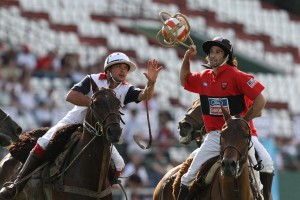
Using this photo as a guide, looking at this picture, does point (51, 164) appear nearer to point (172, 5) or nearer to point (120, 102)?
point (120, 102)

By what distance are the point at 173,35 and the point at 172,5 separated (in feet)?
60.0

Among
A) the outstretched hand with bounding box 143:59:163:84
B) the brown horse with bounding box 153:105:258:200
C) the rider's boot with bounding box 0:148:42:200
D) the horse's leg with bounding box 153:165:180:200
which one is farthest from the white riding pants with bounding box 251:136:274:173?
the rider's boot with bounding box 0:148:42:200

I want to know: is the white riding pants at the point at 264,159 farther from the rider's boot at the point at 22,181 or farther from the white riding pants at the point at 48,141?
the rider's boot at the point at 22,181

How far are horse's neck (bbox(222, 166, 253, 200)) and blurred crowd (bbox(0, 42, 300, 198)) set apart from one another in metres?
9.74

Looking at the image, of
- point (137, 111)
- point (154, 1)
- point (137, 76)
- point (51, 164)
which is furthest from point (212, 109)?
point (154, 1)

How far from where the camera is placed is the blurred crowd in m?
20.0

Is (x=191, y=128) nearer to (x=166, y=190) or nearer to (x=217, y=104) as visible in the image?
(x=166, y=190)

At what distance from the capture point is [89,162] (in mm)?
11047

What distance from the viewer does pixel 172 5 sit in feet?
96.5

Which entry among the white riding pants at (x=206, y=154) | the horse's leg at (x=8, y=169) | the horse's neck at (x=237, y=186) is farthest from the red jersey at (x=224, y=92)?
the horse's leg at (x=8, y=169)

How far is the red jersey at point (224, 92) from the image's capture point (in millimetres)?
10648

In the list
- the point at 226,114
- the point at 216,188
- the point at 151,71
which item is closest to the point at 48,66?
the point at 151,71

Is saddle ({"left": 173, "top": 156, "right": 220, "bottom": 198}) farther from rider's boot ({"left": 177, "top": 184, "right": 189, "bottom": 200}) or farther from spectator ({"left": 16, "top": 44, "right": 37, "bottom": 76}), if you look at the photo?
spectator ({"left": 16, "top": 44, "right": 37, "bottom": 76})

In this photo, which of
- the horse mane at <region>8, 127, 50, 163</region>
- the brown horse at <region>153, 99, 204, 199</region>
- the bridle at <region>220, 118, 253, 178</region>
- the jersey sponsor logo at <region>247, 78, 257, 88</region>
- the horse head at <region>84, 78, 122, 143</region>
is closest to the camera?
the bridle at <region>220, 118, 253, 178</region>
